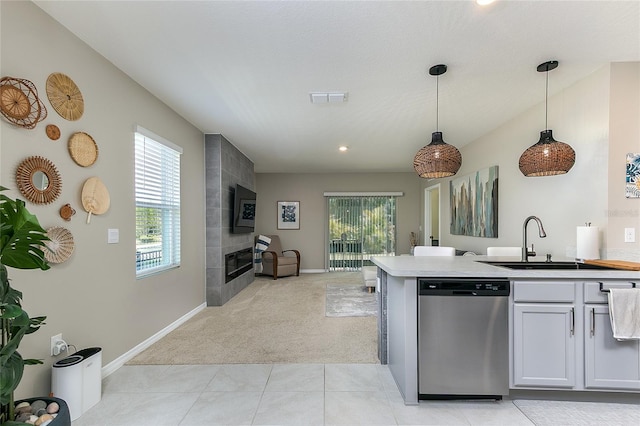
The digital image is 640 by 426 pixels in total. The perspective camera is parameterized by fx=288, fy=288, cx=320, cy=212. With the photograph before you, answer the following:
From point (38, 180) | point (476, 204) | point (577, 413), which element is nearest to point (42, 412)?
point (38, 180)

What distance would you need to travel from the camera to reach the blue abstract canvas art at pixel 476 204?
396 cm

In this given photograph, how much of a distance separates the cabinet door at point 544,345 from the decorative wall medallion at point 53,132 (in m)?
3.27

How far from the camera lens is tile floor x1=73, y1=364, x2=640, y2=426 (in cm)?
183

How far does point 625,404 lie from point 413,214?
Result: 18.6 feet

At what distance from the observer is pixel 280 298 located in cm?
483

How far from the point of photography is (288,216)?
7.53 metres

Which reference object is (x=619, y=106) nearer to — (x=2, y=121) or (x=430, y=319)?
(x=430, y=319)

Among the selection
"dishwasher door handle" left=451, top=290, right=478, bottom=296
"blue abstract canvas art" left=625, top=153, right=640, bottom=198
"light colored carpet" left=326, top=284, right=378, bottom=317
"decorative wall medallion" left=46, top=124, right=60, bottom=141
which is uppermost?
"decorative wall medallion" left=46, top=124, right=60, bottom=141

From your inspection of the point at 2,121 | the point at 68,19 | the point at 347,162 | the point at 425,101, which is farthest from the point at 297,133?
the point at 2,121

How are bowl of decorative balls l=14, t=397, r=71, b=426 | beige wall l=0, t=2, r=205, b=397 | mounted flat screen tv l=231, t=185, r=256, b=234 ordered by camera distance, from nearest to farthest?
bowl of decorative balls l=14, t=397, r=71, b=426 → beige wall l=0, t=2, r=205, b=397 → mounted flat screen tv l=231, t=185, r=256, b=234

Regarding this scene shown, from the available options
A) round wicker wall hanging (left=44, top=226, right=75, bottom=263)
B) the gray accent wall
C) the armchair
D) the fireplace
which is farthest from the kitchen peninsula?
the armchair

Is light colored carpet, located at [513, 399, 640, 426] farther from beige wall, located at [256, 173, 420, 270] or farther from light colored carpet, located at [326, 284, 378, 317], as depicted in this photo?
beige wall, located at [256, 173, 420, 270]

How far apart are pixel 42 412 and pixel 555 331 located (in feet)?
9.81

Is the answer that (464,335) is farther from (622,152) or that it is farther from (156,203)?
(156,203)
